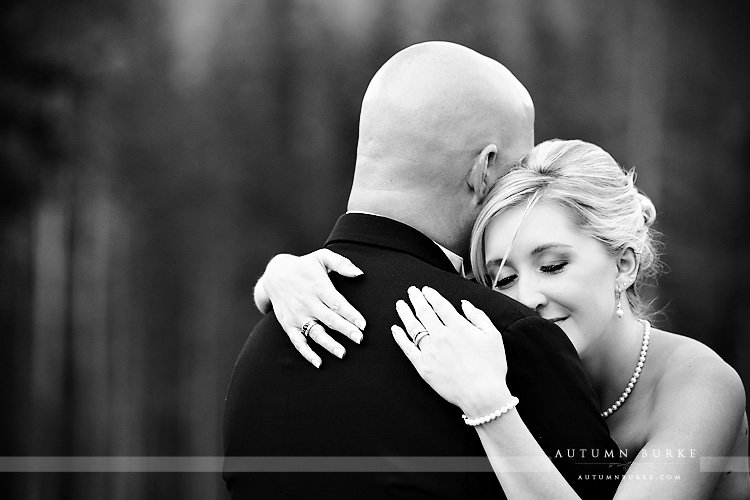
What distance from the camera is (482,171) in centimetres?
159

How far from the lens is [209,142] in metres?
6.34

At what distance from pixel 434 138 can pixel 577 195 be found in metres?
0.28

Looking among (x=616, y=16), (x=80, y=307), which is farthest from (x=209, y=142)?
(x=616, y=16)

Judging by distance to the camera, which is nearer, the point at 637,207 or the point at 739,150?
the point at 637,207

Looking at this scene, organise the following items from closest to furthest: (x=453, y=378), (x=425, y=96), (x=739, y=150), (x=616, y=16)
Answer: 1. (x=453, y=378)
2. (x=425, y=96)
3. (x=739, y=150)
4. (x=616, y=16)

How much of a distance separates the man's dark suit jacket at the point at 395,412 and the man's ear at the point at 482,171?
0.25m

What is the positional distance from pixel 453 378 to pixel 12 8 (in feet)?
20.9

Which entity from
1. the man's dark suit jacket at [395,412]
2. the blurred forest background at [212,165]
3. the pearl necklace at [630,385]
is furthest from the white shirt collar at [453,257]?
the blurred forest background at [212,165]

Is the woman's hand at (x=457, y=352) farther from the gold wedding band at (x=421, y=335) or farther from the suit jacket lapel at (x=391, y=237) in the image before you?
the suit jacket lapel at (x=391, y=237)

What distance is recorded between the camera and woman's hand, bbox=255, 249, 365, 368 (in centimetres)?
133

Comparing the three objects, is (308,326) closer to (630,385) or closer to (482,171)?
(482,171)

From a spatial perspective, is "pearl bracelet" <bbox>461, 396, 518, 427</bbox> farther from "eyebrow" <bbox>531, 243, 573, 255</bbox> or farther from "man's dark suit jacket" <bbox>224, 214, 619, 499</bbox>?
"eyebrow" <bbox>531, 243, 573, 255</bbox>

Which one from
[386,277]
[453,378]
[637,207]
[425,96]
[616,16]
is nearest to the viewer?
[453,378]

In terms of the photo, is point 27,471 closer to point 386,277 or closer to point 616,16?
point 616,16
